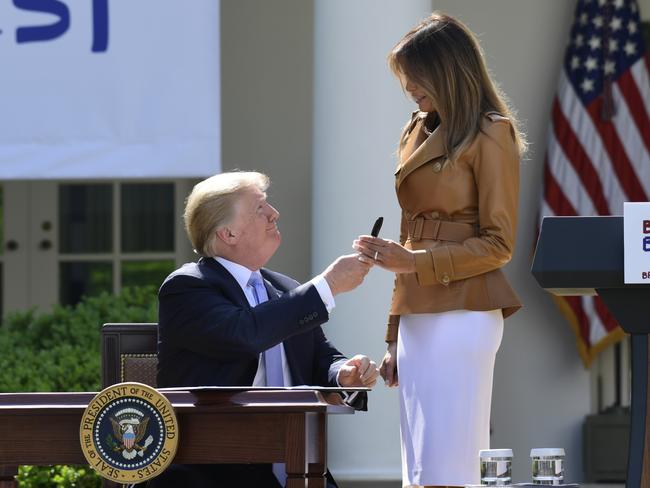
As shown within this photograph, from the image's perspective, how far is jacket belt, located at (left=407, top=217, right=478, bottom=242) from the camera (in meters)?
3.68

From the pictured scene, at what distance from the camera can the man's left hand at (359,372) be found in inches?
147

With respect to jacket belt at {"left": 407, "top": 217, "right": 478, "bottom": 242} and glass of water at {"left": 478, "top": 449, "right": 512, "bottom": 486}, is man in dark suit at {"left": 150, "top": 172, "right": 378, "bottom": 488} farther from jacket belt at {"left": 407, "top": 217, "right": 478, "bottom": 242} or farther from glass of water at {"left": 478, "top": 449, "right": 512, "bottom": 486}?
glass of water at {"left": 478, "top": 449, "right": 512, "bottom": 486}

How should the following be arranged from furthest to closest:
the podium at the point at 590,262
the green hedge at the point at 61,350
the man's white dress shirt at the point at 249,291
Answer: the green hedge at the point at 61,350
the man's white dress shirt at the point at 249,291
the podium at the point at 590,262

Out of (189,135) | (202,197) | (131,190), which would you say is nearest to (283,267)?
(131,190)

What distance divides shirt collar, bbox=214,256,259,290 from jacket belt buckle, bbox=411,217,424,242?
497 mm

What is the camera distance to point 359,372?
3.74 meters

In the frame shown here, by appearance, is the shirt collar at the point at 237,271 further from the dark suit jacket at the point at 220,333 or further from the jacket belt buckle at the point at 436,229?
the jacket belt buckle at the point at 436,229

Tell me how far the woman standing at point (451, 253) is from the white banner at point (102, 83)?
9.73 feet

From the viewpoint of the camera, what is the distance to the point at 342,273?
11.7ft

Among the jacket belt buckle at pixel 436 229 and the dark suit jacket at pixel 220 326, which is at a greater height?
the jacket belt buckle at pixel 436 229

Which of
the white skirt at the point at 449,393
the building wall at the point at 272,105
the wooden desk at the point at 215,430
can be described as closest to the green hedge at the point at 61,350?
the building wall at the point at 272,105

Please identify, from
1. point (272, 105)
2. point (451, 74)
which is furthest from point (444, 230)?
point (272, 105)

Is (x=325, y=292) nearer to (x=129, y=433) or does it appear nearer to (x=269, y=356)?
(x=269, y=356)

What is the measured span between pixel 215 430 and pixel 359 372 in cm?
78
